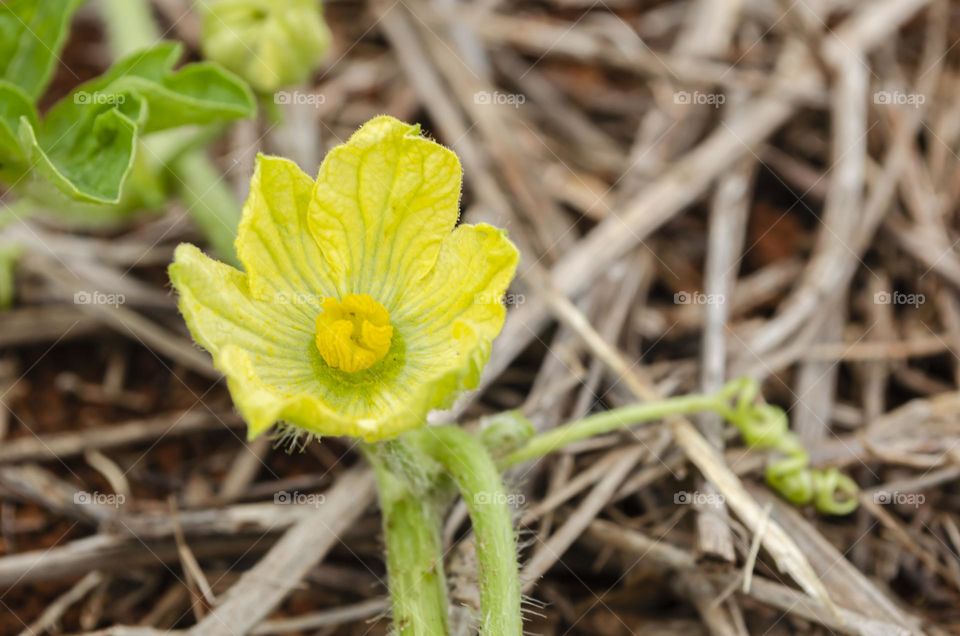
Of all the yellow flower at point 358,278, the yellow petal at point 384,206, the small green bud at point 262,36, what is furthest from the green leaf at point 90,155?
the small green bud at point 262,36

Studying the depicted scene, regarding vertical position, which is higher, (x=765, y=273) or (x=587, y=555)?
(x=765, y=273)


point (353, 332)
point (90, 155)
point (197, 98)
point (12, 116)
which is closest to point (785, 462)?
point (353, 332)

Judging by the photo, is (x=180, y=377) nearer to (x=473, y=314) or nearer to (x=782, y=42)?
(x=473, y=314)

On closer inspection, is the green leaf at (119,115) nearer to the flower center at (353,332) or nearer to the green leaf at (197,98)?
the green leaf at (197,98)

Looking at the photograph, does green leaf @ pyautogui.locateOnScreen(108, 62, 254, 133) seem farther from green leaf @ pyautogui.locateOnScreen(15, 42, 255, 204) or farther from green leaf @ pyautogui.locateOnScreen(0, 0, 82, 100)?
green leaf @ pyautogui.locateOnScreen(0, 0, 82, 100)

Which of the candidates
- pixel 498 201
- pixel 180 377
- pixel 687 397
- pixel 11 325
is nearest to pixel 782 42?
pixel 498 201

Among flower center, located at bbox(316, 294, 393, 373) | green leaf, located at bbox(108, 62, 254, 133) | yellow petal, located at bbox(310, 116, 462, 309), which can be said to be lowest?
flower center, located at bbox(316, 294, 393, 373)

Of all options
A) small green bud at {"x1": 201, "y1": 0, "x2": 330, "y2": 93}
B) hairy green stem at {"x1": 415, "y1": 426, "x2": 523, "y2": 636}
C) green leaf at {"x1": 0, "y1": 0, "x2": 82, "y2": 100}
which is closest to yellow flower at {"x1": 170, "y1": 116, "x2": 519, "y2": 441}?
hairy green stem at {"x1": 415, "y1": 426, "x2": 523, "y2": 636}
